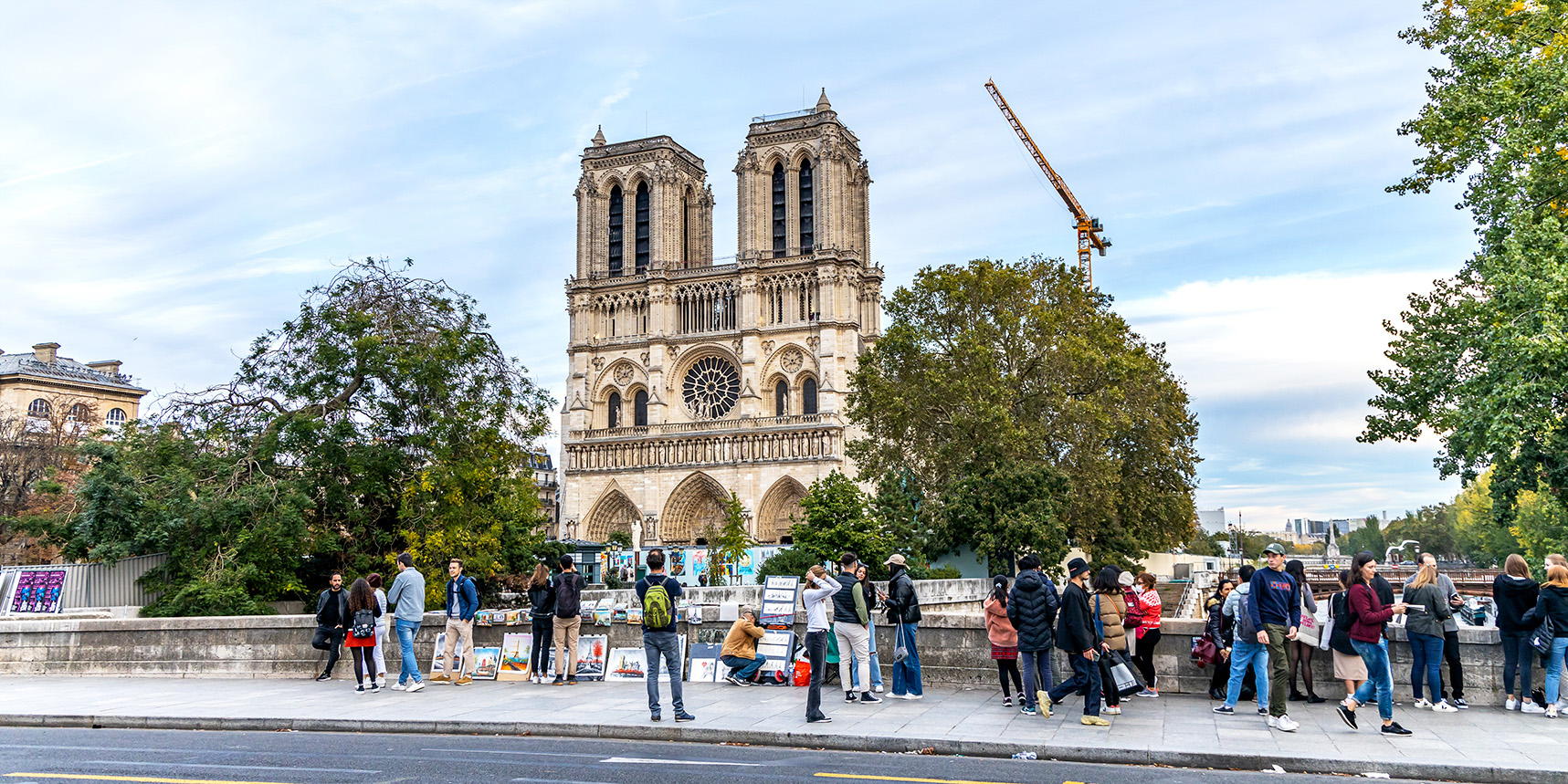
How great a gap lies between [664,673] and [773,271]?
A: 46.4 metres

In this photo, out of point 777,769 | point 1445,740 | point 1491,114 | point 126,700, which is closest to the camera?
point 777,769

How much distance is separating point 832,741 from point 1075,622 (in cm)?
241

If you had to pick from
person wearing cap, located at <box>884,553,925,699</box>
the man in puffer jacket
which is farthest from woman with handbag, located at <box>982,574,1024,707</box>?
person wearing cap, located at <box>884,553,925,699</box>

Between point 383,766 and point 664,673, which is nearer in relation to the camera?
point 383,766

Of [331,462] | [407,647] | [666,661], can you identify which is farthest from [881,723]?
[331,462]

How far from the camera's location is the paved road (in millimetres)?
7613

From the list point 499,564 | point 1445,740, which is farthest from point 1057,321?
point 1445,740

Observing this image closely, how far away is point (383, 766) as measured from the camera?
815 centimetres

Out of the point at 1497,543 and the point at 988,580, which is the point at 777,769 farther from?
the point at 1497,543

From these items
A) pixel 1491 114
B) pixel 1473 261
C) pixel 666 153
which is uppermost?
pixel 666 153

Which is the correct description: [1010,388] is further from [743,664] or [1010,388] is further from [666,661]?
A: [666,661]

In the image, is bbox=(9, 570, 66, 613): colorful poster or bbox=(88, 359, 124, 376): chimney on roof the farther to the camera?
bbox=(88, 359, 124, 376): chimney on roof

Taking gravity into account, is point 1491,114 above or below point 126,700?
above

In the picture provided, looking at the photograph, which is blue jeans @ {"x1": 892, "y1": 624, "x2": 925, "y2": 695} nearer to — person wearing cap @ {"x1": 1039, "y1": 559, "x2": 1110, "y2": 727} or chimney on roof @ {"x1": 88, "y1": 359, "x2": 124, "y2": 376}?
person wearing cap @ {"x1": 1039, "y1": 559, "x2": 1110, "y2": 727}
